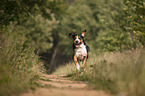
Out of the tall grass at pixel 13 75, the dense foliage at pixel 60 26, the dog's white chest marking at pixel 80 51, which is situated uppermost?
the dense foliage at pixel 60 26

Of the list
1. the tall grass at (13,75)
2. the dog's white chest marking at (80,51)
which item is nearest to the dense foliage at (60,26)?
the tall grass at (13,75)

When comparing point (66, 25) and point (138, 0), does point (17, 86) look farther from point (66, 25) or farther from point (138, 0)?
point (66, 25)

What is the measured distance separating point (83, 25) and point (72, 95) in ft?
92.8

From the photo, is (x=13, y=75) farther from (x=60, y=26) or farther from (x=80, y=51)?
(x=60, y=26)

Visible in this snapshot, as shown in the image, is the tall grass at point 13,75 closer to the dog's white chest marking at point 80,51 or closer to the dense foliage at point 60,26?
the dense foliage at point 60,26

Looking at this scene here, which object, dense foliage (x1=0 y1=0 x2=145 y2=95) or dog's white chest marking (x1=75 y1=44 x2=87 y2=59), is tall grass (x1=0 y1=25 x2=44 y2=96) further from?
dog's white chest marking (x1=75 y1=44 x2=87 y2=59)

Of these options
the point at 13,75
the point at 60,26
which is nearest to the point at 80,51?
the point at 13,75

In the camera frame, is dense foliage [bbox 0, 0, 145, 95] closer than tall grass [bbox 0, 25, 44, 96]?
No

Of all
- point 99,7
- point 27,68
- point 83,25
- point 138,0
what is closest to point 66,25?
point 83,25

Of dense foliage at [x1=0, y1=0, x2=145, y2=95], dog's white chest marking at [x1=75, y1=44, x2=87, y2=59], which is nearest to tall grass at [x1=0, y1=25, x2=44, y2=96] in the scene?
dense foliage at [x1=0, y1=0, x2=145, y2=95]

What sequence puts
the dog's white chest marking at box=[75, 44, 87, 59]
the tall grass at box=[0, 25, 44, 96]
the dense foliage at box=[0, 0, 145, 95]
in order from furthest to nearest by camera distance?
the dog's white chest marking at box=[75, 44, 87, 59] → the dense foliage at box=[0, 0, 145, 95] → the tall grass at box=[0, 25, 44, 96]

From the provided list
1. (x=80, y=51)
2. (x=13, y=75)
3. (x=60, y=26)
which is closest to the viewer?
(x=13, y=75)

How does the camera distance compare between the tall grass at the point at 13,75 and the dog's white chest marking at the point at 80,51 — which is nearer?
the tall grass at the point at 13,75

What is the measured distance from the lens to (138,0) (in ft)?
38.5
